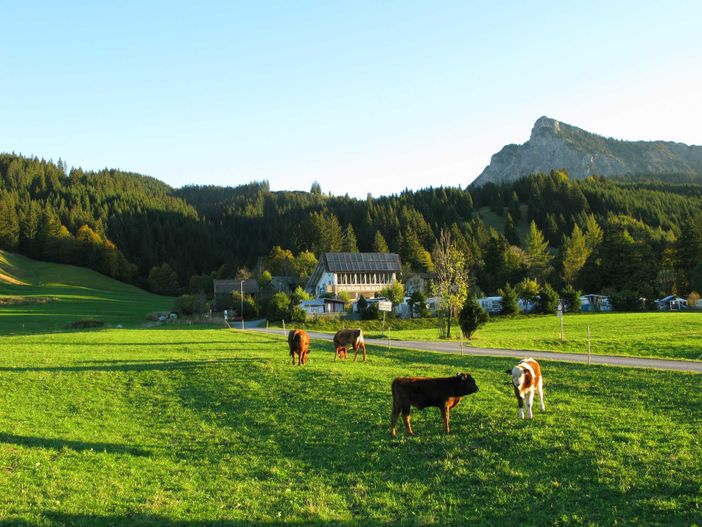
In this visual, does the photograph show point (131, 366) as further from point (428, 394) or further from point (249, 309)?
point (249, 309)

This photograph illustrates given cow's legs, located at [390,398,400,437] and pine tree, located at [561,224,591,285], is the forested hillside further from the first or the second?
cow's legs, located at [390,398,400,437]

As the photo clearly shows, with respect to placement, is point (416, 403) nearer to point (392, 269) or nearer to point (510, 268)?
point (392, 269)

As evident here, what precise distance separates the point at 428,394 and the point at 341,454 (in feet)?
8.44

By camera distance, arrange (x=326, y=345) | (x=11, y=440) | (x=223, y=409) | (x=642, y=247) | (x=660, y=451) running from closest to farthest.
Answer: (x=660, y=451) → (x=11, y=440) → (x=223, y=409) → (x=326, y=345) → (x=642, y=247)

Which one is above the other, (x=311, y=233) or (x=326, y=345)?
(x=311, y=233)

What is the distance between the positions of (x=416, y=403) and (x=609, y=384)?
30.5 feet

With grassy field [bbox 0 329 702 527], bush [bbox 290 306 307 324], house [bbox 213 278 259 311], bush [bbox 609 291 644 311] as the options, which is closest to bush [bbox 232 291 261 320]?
house [bbox 213 278 259 311]

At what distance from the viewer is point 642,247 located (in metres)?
95.9

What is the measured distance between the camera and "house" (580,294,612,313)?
8728 cm

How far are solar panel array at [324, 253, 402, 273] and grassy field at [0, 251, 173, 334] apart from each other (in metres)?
34.2

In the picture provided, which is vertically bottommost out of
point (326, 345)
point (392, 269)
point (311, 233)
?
point (326, 345)

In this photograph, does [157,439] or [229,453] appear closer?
[229,453]

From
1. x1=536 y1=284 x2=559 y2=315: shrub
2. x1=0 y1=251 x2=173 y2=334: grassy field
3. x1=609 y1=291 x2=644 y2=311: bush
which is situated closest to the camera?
x1=0 y1=251 x2=173 y2=334: grassy field

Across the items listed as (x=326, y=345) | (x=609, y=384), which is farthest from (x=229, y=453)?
(x=326, y=345)
